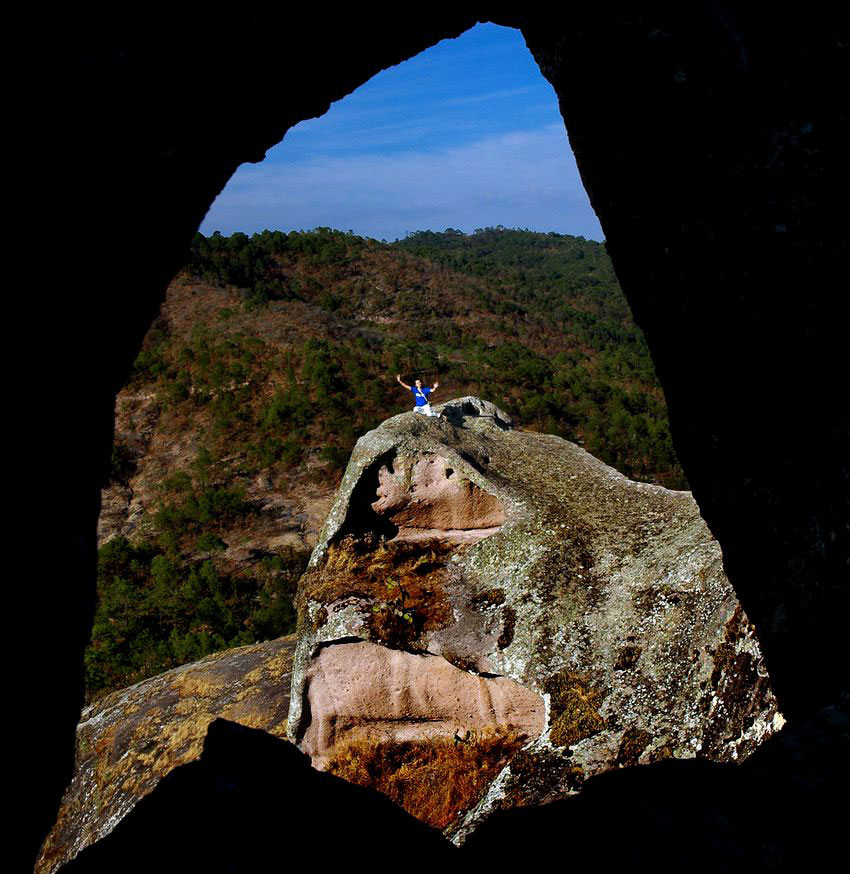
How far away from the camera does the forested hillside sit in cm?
1806

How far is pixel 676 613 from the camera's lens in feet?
25.3

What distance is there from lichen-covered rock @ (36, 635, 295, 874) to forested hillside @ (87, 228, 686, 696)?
3.90 m

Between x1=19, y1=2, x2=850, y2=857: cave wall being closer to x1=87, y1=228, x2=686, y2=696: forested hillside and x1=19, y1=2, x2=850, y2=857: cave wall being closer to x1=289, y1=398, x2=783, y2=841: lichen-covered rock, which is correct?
x1=289, y1=398, x2=783, y2=841: lichen-covered rock

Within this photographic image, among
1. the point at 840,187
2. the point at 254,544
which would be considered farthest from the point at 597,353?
the point at 840,187

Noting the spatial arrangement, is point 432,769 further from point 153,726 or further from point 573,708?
point 153,726

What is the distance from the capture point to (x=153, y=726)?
10.9 m

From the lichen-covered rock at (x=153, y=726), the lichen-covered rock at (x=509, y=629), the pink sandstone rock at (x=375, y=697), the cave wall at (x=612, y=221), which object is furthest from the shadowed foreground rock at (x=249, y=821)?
the lichen-covered rock at (x=153, y=726)

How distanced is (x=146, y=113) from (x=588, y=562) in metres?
7.56

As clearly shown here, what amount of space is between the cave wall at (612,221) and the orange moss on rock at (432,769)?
18.4 feet

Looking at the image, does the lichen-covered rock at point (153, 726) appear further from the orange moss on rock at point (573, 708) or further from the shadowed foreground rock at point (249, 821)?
the shadowed foreground rock at point (249, 821)

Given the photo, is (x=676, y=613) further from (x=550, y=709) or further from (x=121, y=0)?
(x=121, y=0)

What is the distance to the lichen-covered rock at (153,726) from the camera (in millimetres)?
9625

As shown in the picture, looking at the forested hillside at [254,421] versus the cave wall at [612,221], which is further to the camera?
the forested hillside at [254,421]

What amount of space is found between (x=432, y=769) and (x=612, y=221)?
7.64 m
